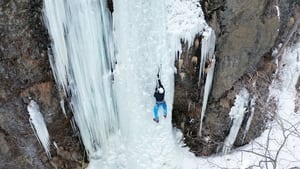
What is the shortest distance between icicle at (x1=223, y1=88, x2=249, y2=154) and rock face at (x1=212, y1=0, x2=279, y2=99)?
1.24 feet

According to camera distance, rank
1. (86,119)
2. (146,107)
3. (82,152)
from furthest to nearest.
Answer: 1. (82,152)
2. (86,119)
3. (146,107)

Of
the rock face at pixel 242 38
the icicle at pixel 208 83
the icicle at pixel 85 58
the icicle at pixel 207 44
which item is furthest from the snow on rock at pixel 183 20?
the icicle at pixel 85 58

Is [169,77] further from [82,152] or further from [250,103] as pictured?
[82,152]

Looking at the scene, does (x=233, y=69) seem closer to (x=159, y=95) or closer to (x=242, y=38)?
(x=242, y=38)

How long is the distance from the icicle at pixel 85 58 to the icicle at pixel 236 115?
7.37ft

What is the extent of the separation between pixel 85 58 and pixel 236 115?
3.12 metres

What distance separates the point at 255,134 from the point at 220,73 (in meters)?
1.90

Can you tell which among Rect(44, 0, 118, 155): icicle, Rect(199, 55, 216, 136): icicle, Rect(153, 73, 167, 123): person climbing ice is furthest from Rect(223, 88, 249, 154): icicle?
Rect(44, 0, 118, 155): icicle

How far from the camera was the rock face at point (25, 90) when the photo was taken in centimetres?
532

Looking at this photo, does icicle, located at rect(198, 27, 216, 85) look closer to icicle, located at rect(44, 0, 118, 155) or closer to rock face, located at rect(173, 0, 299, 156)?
rock face, located at rect(173, 0, 299, 156)

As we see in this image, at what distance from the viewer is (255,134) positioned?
7.56 metres

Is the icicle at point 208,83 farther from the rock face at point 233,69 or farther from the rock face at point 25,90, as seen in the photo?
the rock face at point 25,90

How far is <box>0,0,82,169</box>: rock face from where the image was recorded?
532cm

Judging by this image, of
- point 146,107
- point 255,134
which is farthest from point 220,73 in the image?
point 255,134
